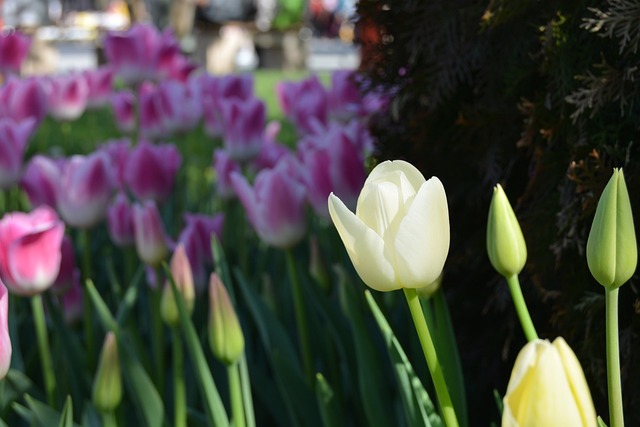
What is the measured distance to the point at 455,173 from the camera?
1337 mm

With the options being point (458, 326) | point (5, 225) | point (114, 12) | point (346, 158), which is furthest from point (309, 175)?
point (114, 12)

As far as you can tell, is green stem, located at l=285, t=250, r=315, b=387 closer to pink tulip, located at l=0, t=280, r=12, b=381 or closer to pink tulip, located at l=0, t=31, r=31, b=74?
pink tulip, located at l=0, t=280, r=12, b=381

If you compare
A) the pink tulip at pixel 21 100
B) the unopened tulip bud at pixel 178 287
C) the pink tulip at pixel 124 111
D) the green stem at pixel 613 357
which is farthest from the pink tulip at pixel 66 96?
the green stem at pixel 613 357

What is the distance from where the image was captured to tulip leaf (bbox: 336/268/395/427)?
110 cm

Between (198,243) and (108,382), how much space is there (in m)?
0.50

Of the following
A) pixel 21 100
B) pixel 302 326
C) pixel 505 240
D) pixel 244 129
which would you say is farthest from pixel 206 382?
pixel 21 100

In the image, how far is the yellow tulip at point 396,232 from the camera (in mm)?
614

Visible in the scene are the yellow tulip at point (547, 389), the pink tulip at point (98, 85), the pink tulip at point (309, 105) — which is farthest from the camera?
the pink tulip at point (98, 85)

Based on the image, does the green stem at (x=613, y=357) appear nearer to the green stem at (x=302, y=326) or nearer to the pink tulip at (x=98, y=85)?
the green stem at (x=302, y=326)

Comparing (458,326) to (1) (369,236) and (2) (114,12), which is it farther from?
(2) (114,12)

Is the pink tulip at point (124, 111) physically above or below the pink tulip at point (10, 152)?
below

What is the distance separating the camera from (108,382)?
1054 mm

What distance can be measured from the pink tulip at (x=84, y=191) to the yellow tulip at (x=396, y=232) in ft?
3.45

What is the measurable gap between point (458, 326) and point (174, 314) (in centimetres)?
48
